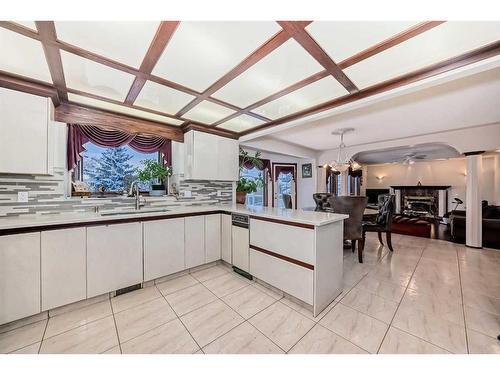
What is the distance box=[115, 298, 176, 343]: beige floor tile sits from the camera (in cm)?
156

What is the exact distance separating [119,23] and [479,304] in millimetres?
3852

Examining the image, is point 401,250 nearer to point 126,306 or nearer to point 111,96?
point 126,306

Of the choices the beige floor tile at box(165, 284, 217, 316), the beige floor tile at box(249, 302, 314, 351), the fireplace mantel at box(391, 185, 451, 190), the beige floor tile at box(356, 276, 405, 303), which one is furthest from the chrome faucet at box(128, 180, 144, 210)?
the fireplace mantel at box(391, 185, 451, 190)

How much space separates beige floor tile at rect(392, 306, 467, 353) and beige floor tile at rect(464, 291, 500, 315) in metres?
0.54

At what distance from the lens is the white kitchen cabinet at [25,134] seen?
1741mm

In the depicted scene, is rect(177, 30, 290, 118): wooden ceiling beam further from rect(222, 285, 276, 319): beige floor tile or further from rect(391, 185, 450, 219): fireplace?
rect(391, 185, 450, 219): fireplace

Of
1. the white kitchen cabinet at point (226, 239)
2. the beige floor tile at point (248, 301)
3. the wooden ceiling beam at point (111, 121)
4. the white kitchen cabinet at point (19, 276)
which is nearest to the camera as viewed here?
the white kitchen cabinet at point (19, 276)

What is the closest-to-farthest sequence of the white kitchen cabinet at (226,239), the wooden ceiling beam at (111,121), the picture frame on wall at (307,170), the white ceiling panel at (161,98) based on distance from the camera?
the white ceiling panel at (161,98) → the wooden ceiling beam at (111,121) → the white kitchen cabinet at (226,239) → the picture frame on wall at (307,170)

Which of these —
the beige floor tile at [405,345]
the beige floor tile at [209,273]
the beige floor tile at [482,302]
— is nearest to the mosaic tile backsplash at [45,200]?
the beige floor tile at [209,273]

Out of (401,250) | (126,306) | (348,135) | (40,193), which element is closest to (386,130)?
(348,135)

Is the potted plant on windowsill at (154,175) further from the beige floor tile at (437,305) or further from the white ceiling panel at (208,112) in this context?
the beige floor tile at (437,305)

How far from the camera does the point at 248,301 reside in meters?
1.98

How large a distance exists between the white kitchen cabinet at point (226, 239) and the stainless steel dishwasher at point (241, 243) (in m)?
0.10
